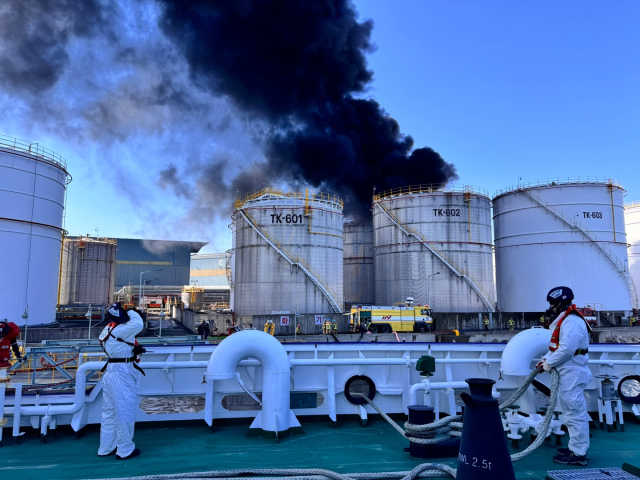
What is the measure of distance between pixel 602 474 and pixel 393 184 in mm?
45062

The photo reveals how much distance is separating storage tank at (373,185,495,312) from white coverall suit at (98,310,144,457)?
34486mm

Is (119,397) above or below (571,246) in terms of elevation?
below

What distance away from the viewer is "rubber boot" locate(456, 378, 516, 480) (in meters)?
3.30

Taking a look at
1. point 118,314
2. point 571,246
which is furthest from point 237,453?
point 571,246

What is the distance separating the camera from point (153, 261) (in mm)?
79625

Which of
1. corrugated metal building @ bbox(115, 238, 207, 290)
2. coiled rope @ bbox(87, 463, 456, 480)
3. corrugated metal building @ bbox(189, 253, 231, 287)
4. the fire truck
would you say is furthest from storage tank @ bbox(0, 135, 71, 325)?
corrugated metal building @ bbox(189, 253, 231, 287)

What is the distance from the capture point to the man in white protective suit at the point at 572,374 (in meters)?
5.50

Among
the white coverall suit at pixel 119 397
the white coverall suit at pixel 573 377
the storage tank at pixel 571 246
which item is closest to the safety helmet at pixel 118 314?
the white coverall suit at pixel 119 397

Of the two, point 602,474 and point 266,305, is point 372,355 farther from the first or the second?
point 266,305

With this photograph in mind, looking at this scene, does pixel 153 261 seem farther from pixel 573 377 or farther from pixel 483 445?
pixel 483 445

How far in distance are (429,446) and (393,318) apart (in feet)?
88.2

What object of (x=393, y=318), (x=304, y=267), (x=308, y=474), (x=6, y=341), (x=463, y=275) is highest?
(x=304, y=267)

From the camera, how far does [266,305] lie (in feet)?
106

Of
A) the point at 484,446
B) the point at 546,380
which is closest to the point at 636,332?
the point at 546,380
